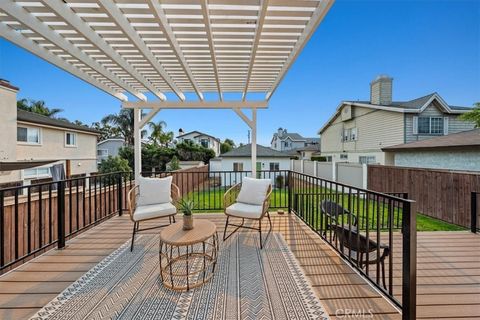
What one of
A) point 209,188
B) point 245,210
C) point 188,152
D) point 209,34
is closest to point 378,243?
point 245,210

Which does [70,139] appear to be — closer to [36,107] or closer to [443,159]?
[36,107]

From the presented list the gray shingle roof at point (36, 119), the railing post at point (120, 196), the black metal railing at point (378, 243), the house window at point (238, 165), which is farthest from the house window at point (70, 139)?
the black metal railing at point (378, 243)

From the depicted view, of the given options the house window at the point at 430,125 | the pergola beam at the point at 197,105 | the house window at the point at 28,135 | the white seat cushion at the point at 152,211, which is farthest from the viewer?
the house window at the point at 430,125

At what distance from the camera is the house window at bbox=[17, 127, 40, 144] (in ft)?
34.8

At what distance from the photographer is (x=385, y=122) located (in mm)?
11875

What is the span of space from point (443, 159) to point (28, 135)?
17.2 m

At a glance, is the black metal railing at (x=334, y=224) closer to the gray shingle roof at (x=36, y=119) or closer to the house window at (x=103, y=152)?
the gray shingle roof at (x=36, y=119)

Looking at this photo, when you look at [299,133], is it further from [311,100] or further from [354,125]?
[354,125]

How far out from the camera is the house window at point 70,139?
1348cm

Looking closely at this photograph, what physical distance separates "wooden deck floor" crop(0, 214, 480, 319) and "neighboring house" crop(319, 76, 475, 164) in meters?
Result: 8.77

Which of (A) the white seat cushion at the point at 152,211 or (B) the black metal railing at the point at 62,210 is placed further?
(B) the black metal railing at the point at 62,210

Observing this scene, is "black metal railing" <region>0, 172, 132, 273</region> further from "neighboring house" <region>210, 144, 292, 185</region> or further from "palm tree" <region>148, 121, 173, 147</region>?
"palm tree" <region>148, 121, 173, 147</region>

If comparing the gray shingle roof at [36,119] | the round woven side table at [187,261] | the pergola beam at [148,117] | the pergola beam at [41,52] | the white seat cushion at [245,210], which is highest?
the gray shingle roof at [36,119]

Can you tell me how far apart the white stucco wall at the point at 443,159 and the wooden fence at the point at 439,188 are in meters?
1.77
